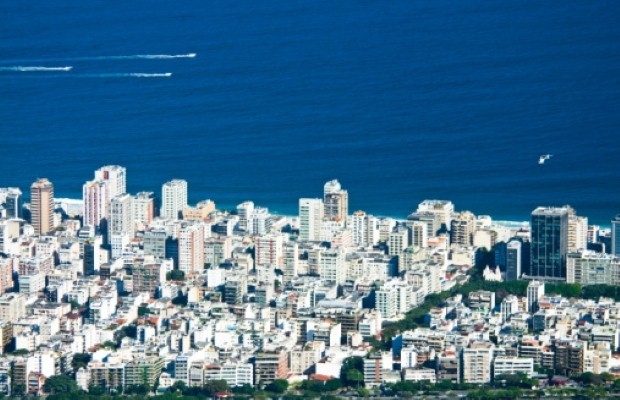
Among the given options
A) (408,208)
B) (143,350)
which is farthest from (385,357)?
(408,208)

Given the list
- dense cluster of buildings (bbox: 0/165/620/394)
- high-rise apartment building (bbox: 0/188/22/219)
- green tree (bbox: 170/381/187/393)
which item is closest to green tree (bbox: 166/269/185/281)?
dense cluster of buildings (bbox: 0/165/620/394)

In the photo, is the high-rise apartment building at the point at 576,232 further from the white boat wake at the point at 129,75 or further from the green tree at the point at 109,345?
the white boat wake at the point at 129,75

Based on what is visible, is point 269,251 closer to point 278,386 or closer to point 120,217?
point 120,217

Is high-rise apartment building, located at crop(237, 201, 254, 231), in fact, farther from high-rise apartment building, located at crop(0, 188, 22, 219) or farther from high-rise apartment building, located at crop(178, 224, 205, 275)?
high-rise apartment building, located at crop(0, 188, 22, 219)

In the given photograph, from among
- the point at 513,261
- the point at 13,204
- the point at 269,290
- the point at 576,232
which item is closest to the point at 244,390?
the point at 269,290

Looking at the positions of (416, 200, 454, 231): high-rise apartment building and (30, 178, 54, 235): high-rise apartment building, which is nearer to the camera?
(416, 200, 454, 231): high-rise apartment building
